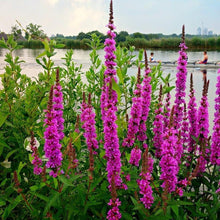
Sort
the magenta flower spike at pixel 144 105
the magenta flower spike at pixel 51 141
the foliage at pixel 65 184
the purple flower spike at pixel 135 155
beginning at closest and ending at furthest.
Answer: the magenta flower spike at pixel 51 141, the foliage at pixel 65 184, the purple flower spike at pixel 135 155, the magenta flower spike at pixel 144 105

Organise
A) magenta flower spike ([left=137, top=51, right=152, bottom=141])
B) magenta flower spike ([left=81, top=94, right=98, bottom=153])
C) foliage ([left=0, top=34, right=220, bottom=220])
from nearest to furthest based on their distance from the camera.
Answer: foliage ([left=0, top=34, right=220, bottom=220])
magenta flower spike ([left=81, top=94, right=98, bottom=153])
magenta flower spike ([left=137, top=51, right=152, bottom=141])

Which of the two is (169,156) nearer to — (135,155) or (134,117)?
(135,155)

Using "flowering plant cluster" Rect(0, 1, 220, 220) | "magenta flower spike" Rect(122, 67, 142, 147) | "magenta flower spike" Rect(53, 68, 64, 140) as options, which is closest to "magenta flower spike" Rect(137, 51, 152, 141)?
"flowering plant cluster" Rect(0, 1, 220, 220)

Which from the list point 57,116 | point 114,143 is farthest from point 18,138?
point 114,143

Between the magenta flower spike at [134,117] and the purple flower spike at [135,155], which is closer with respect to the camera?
the purple flower spike at [135,155]

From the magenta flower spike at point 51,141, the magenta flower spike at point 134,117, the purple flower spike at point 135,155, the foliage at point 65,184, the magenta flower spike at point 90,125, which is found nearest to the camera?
the magenta flower spike at point 51,141

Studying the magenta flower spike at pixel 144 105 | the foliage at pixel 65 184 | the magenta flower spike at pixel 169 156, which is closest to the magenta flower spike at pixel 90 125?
the foliage at pixel 65 184

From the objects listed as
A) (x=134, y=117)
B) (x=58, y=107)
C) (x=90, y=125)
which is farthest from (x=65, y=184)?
(x=134, y=117)

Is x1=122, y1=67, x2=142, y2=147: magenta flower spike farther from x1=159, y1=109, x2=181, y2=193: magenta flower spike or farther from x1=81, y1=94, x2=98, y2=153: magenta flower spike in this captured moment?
x1=159, y1=109, x2=181, y2=193: magenta flower spike

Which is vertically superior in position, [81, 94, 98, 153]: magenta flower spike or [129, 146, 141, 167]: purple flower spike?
[81, 94, 98, 153]: magenta flower spike

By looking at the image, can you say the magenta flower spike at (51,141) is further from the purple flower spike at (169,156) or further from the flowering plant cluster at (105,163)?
the purple flower spike at (169,156)

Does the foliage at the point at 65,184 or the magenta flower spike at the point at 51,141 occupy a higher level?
the magenta flower spike at the point at 51,141

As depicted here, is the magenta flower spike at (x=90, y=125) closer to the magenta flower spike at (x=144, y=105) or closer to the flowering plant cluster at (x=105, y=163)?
the flowering plant cluster at (x=105, y=163)

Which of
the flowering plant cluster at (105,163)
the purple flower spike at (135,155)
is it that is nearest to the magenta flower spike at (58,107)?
the flowering plant cluster at (105,163)
